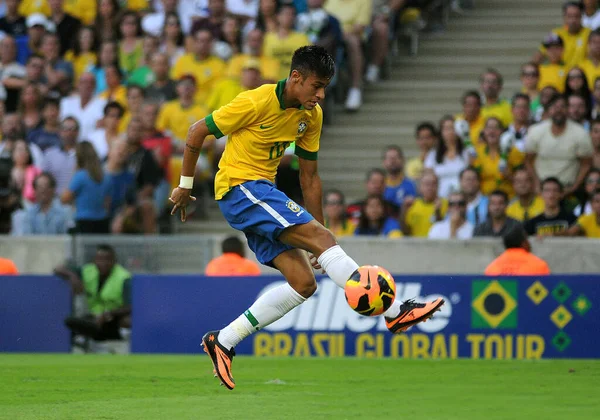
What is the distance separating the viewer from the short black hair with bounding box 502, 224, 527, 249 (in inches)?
518

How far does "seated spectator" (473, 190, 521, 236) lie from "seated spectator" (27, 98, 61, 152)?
21.4 feet

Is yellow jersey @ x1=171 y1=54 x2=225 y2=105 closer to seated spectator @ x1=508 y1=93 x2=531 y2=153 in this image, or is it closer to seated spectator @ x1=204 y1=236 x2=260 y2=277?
seated spectator @ x1=204 y1=236 x2=260 y2=277

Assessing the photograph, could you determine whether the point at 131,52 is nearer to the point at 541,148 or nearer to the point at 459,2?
the point at 459,2

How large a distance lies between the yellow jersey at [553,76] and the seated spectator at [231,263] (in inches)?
187

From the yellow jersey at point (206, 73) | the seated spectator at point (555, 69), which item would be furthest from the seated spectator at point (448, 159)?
the yellow jersey at point (206, 73)

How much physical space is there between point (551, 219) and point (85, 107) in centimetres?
751

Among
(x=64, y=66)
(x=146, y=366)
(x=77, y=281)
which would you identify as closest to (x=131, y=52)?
(x=64, y=66)

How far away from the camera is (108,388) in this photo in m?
9.59

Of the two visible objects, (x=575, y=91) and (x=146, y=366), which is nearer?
(x=146, y=366)

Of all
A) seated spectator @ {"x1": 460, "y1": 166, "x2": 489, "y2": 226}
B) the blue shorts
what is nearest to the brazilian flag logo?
seated spectator @ {"x1": 460, "y1": 166, "x2": 489, "y2": 226}

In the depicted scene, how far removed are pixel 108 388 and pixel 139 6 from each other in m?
12.0

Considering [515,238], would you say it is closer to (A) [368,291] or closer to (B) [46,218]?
(A) [368,291]

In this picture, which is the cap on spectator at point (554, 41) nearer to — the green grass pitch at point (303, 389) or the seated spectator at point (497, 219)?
the seated spectator at point (497, 219)

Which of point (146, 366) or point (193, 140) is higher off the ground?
point (193, 140)
